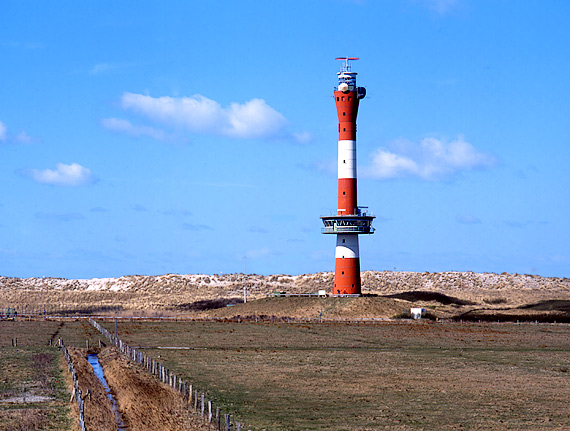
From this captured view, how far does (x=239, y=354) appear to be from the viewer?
2685 inches

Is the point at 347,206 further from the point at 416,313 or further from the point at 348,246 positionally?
the point at 416,313

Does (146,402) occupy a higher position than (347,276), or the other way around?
(347,276)

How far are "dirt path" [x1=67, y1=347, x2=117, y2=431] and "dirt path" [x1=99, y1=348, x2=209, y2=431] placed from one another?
0.74 meters

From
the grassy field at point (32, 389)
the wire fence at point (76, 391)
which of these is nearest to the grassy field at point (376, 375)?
the wire fence at point (76, 391)

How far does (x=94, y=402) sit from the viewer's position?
139 ft

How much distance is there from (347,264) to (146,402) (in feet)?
269

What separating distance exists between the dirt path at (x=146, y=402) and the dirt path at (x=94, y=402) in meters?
0.74

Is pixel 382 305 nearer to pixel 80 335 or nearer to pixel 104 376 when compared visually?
pixel 80 335

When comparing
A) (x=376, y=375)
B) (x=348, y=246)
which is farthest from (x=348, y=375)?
(x=348, y=246)

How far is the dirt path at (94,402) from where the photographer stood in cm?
3662

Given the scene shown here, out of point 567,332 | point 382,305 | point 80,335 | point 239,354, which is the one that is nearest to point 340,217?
point 382,305

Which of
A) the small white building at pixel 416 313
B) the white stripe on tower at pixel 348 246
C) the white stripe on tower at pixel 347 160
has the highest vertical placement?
the white stripe on tower at pixel 347 160

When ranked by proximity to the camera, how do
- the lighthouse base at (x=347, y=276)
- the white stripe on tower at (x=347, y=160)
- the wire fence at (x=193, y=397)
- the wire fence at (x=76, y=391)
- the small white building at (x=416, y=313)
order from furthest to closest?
the small white building at (x=416, y=313) → the lighthouse base at (x=347, y=276) → the white stripe on tower at (x=347, y=160) → the wire fence at (x=193, y=397) → the wire fence at (x=76, y=391)

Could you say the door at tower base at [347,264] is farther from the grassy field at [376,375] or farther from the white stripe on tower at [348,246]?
the grassy field at [376,375]
